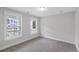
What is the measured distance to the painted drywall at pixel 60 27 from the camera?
319 cm

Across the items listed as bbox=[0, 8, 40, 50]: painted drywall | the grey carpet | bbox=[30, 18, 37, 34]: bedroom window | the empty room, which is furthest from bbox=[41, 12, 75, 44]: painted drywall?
bbox=[0, 8, 40, 50]: painted drywall

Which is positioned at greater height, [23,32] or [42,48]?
[23,32]

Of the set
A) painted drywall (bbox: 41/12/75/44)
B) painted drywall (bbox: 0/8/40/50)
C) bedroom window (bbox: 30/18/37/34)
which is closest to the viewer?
painted drywall (bbox: 0/8/40/50)

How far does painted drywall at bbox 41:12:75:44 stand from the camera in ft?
10.5

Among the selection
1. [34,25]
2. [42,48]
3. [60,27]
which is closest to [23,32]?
[34,25]

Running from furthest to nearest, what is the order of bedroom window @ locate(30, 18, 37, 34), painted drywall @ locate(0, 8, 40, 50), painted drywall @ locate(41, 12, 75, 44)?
bedroom window @ locate(30, 18, 37, 34)
painted drywall @ locate(41, 12, 75, 44)
painted drywall @ locate(0, 8, 40, 50)

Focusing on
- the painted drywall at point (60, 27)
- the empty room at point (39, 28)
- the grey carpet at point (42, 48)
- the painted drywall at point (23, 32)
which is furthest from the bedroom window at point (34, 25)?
the grey carpet at point (42, 48)

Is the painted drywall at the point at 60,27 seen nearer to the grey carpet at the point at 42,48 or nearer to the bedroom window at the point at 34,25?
the bedroom window at the point at 34,25

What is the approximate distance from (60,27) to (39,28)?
1456 millimetres

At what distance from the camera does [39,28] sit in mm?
4535

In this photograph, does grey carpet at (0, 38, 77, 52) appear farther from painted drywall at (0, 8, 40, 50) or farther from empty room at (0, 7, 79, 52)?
painted drywall at (0, 8, 40, 50)

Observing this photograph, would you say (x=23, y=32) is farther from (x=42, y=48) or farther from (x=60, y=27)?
(x=60, y=27)

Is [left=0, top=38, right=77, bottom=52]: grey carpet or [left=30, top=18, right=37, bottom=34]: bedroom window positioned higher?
[left=30, top=18, right=37, bottom=34]: bedroom window
